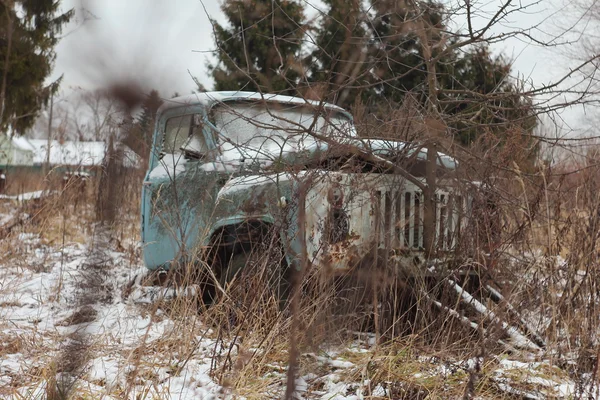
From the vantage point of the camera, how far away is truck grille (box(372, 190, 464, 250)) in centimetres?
344

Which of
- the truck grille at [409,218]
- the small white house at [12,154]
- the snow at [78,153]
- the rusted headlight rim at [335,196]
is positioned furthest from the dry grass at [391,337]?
the small white house at [12,154]

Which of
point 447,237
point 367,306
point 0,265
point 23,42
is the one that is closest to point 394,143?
point 447,237

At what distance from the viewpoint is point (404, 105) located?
12.1 feet

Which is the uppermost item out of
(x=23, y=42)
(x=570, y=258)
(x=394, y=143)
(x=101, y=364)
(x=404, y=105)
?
(x=404, y=105)

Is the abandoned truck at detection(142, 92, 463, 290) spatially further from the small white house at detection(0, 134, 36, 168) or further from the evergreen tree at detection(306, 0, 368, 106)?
the small white house at detection(0, 134, 36, 168)

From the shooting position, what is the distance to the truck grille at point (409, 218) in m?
3.44

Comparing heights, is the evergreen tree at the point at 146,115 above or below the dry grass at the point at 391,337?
above

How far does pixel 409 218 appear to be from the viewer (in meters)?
3.42

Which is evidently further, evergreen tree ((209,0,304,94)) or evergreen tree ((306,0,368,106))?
evergreen tree ((306,0,368,106))

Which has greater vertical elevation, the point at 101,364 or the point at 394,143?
the point at 394,143

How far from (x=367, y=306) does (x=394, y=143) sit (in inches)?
39.3

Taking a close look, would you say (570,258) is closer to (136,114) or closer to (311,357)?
(311,357)

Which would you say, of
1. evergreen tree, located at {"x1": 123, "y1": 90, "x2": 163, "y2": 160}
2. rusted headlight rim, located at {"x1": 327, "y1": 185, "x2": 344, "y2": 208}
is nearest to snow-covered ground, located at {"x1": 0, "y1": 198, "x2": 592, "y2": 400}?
rusted headlight rim, located at {"x1": 327, "y1": 185, "x2": 344, "y2": 208}

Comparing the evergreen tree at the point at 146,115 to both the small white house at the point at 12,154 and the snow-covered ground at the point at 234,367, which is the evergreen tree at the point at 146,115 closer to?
the snow-covered ground at the point at 234,367
